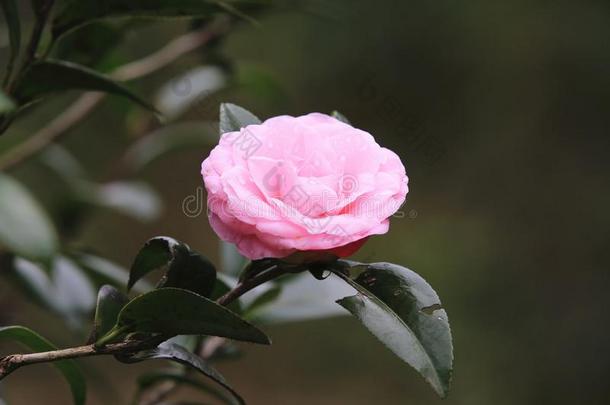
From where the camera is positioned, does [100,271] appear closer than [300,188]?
No

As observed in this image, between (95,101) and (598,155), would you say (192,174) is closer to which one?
(598,155)

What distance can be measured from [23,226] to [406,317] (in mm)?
420

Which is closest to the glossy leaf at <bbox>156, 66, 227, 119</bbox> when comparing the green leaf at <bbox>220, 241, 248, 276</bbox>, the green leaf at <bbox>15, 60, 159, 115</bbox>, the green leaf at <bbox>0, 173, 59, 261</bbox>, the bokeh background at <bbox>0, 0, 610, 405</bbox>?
the green leaf at <bbox>220, 241, 248, 276</bbox>

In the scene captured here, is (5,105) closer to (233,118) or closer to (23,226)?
(233,118)

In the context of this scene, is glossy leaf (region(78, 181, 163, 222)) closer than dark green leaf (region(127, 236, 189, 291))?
No

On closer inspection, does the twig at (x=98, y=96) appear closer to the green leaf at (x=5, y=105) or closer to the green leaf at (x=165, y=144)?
the green leaf at (x=165, y=144)


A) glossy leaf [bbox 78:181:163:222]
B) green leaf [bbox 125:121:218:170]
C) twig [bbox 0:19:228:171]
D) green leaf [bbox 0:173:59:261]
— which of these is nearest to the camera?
green leaf [bbox 0:173:59:261]

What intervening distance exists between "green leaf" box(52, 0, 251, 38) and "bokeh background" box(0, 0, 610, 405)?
6.94 feet

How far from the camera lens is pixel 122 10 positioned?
60 centimetres

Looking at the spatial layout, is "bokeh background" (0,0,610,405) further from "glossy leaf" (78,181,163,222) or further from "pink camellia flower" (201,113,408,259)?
"pink camellia flower" (201,113,408,259)

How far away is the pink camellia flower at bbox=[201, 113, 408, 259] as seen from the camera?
44 cm

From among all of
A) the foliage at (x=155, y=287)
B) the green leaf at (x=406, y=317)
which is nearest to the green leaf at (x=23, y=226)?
the foliage at (x=155, y=287)

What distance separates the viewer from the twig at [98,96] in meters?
1.04

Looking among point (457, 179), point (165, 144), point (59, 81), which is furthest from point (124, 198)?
point (457, 179)
